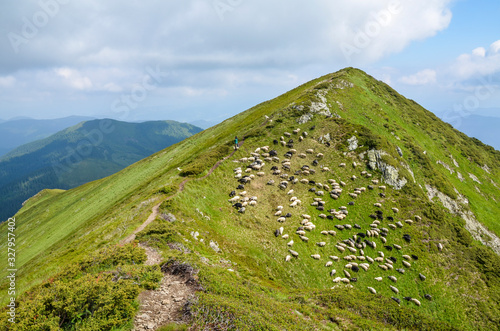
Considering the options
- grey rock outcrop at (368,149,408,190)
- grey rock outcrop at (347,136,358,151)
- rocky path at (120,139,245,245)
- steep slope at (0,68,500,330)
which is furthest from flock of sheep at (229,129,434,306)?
grey rock outcrop at (347,136,358,151)

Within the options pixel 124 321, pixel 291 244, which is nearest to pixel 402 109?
pixel 291 244

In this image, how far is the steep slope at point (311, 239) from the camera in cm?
2053

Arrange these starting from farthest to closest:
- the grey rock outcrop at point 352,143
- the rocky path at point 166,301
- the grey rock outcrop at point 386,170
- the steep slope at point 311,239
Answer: the grey rock outcrop at point 352,143
the grey rock outcrop at point 386,170
the steep slope at point 311,239
the rocky path at point 166,301

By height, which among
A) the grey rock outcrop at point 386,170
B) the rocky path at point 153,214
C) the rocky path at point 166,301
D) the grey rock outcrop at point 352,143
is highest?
the grey rock outcrop at point 352,143

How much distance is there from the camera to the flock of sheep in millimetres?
34781

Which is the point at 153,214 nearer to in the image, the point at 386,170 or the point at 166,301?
the point at 166,301

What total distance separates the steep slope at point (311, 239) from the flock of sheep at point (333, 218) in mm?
223

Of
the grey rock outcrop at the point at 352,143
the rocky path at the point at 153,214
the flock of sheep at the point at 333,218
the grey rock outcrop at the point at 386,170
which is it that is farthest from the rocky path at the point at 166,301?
the grey rock outcrop at the point at 352,143

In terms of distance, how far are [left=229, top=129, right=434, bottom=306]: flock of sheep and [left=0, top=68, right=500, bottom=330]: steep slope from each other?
8.8 inches

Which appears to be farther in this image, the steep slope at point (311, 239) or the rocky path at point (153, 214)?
the rocky path at point (153, 214)

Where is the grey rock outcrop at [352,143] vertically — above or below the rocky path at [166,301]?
above

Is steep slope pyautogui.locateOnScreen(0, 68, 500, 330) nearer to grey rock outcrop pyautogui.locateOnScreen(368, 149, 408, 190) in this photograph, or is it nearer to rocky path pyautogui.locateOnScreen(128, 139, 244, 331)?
grey rock outcrop pyautogui.locateOnScreen(368, 149, 408, 190)

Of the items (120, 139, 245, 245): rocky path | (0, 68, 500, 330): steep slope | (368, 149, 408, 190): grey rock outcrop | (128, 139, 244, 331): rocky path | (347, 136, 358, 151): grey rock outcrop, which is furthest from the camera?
(347, 136, 358, 151): grey rock outcrop

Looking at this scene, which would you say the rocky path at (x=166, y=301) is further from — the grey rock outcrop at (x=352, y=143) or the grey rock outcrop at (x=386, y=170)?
the grey rock outcrop at (x=352, y=143)
